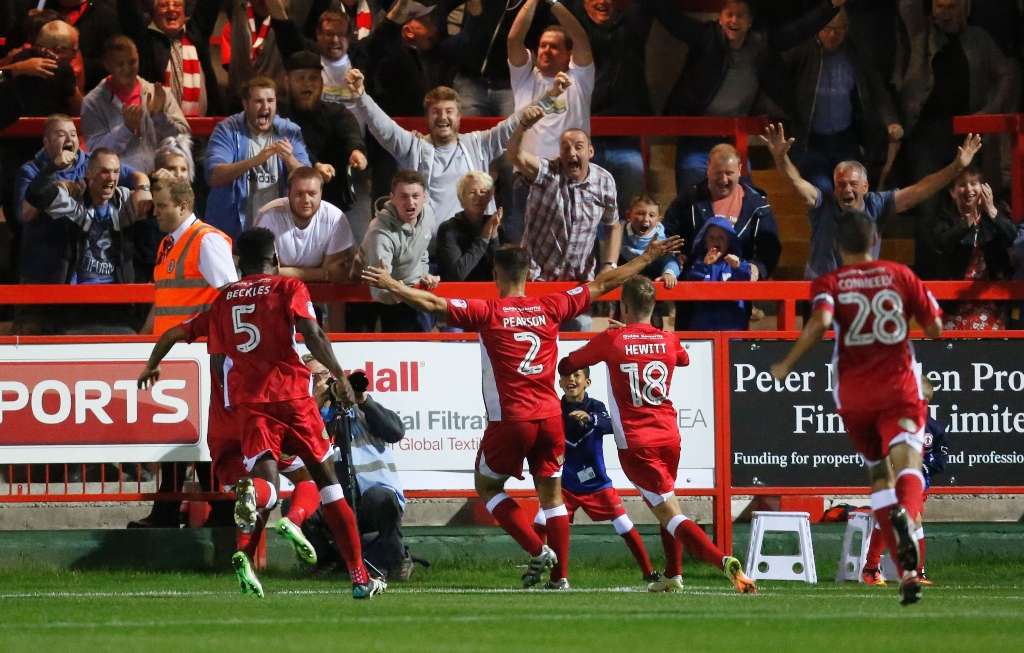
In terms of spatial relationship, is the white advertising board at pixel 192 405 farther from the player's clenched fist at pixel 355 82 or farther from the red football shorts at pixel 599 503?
the player's clenched fist at pixel 355 82

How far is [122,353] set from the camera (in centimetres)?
1337

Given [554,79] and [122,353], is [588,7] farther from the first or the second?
[122,353]

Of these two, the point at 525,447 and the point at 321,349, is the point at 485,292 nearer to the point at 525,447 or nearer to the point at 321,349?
the point at 525,447

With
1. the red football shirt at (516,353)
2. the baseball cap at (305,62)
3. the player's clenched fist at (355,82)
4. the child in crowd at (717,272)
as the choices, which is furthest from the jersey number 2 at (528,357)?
the baseball cap at (305,62)

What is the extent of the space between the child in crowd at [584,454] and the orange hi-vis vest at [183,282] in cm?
262

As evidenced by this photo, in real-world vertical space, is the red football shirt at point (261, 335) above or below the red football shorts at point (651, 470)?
above

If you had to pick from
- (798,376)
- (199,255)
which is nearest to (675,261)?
(798,376)

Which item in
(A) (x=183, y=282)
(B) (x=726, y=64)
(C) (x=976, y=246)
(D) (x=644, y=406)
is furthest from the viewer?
(B) (x=726, y=64)

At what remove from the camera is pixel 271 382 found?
35.8 ft

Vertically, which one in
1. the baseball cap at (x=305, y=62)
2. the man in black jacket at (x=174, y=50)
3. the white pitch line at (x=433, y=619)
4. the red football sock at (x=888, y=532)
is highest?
the man in black jacket at (x=174, y=50)

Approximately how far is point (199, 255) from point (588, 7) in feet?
19.6

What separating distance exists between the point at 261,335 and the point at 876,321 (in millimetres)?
3542

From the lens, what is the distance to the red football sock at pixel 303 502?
1080 centimetres

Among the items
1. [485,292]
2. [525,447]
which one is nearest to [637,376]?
[525,447]
